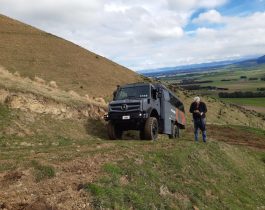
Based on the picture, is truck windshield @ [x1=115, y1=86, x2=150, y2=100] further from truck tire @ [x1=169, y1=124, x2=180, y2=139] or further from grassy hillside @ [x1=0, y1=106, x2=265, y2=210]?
truck tire @ [x1=169, y1=124, x2=180, y2=139]

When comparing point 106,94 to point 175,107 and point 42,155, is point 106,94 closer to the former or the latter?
point 175,107

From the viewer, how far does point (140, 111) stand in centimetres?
1980

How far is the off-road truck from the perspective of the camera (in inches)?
784

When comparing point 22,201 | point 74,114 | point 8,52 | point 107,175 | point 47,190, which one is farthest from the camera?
point 8,52

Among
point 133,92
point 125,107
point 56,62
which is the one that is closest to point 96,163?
point 125,107

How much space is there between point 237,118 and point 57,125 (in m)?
36.5

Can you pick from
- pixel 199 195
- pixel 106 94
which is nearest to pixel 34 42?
pixel 106 94

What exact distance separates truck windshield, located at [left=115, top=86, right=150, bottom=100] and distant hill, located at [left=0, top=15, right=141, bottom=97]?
11.8m

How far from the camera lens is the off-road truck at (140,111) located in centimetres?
1992

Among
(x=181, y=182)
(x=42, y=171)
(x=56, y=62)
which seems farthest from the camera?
(x=56, y=62)

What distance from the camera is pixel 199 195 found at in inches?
543

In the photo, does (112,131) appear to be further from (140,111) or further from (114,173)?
(114,173)

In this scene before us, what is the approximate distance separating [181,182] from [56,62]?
87.6 ft

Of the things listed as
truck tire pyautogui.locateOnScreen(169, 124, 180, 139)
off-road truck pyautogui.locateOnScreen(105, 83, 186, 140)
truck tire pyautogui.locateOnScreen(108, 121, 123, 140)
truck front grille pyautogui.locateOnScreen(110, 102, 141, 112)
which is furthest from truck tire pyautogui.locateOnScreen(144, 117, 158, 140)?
truck tire pyautogui.locateOnScreen(169, 124, 180, 139)
